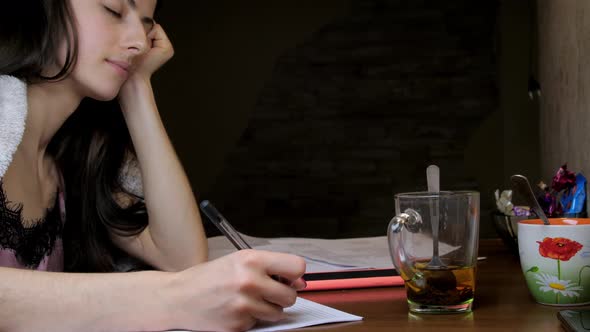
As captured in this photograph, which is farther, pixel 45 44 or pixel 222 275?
→ pixel 45 44

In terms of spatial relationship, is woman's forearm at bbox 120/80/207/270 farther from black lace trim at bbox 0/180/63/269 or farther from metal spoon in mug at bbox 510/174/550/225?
metal spoon in mug at bbox 510/174/550/225

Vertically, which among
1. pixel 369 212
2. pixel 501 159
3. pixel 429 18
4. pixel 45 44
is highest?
pixel 429 18

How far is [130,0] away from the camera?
1.13 metres

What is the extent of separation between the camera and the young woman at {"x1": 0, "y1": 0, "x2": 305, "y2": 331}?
2.15 ft

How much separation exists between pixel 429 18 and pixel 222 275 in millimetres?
4076

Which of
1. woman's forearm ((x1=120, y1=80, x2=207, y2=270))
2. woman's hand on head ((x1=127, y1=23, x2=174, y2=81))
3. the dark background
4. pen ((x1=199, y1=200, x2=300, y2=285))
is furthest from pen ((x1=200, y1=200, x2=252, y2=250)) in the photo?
the dark background

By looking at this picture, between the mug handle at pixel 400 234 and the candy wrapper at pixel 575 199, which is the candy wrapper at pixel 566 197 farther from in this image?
the mug handle at pixel 400 234

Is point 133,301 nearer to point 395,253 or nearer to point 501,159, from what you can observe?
point 395,253

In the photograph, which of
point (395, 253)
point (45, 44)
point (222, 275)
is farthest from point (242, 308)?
point (45, 44)

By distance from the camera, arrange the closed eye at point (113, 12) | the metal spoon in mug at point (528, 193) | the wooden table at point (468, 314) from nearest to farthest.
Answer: the wooden table at point (468, 314)
the metal spoon in mug at point (528, 193)
the closed eye at point (113, 12)

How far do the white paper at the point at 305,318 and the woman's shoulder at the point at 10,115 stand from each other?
41cm

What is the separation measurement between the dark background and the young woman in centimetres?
324

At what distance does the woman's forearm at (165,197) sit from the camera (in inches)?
47.1

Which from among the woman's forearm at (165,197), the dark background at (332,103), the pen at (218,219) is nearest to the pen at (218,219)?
the pen at (218,219)
